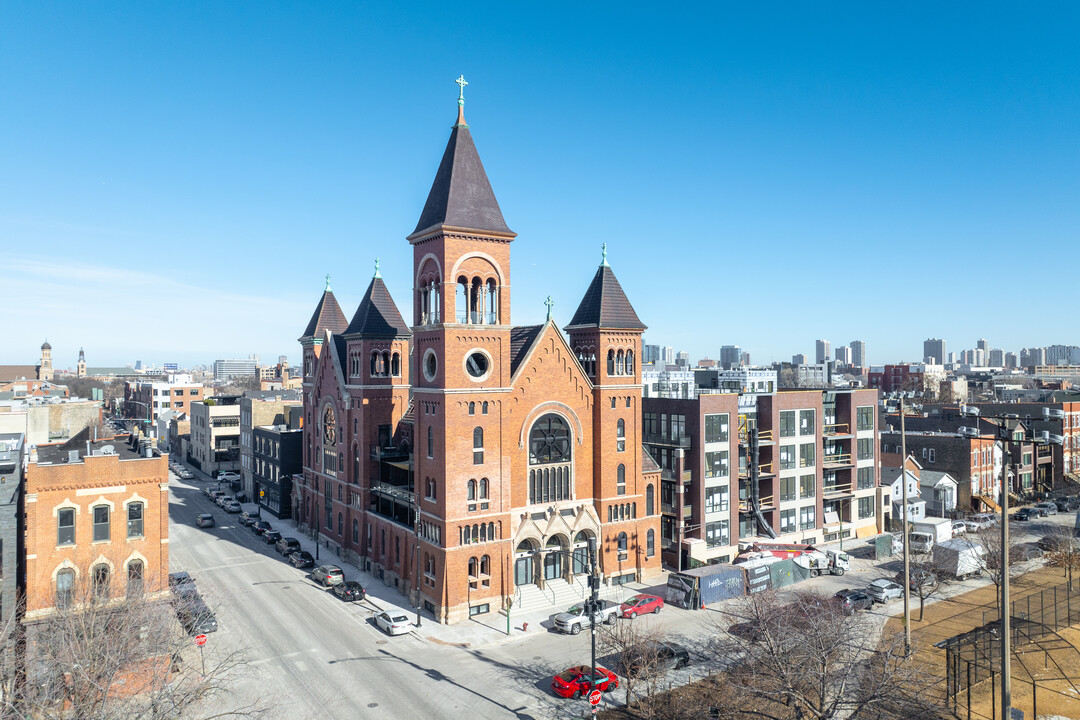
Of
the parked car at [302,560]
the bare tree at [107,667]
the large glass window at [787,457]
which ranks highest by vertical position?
the large glass window at [787,457]

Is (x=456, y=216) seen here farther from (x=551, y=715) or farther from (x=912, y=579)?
(x=912, y=579)

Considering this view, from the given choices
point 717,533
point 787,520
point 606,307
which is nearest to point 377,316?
point 606,307

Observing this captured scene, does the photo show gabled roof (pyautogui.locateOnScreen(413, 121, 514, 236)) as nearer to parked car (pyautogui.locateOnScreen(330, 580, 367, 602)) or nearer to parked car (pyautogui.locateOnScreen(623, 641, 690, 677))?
parked car (pyautogui.locateOnScreen(330, 580, 367, 602))

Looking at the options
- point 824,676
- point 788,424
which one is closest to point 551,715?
point 824,676

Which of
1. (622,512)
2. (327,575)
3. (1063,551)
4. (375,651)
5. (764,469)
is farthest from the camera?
(764,469)

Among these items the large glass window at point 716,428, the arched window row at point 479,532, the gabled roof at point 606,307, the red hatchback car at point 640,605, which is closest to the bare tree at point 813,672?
the red hatchback car at point 640,605

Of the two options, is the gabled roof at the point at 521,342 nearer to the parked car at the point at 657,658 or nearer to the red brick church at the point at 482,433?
the red brick church at the point at 482,433

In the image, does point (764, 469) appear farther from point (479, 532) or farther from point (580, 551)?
point (479, 532)
